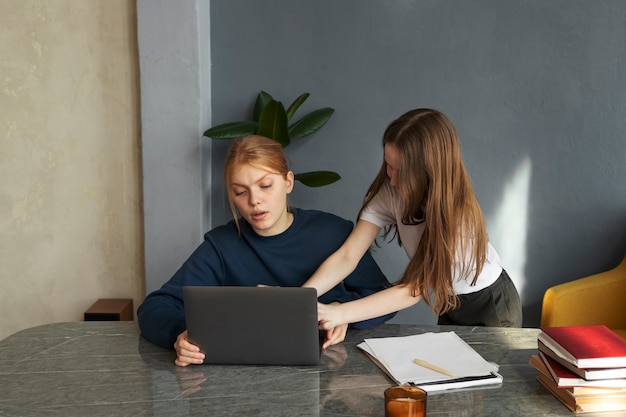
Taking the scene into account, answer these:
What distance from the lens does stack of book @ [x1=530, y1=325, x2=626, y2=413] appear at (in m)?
1.49

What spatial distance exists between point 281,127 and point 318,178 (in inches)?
10.8

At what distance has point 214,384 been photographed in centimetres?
162

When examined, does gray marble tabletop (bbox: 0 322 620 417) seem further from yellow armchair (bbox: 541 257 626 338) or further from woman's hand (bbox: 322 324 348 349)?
yellow armchair (bbox: 541 257 626 338)

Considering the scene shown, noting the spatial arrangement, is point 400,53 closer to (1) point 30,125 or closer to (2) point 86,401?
(1) point 30,125

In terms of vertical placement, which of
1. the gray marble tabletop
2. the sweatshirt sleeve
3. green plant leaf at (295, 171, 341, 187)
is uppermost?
green plant leaf at (295, 171, 341, 187)

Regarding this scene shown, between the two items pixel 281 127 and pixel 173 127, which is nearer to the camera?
pixel 281 127

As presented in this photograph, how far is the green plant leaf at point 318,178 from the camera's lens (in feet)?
10.3

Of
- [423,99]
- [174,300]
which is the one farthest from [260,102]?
[174,300]

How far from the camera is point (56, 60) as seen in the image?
3361 millimetres

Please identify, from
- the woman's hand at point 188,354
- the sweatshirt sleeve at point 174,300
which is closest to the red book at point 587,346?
the woman's hand at point 188,354

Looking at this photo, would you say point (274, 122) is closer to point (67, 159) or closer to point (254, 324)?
point (67, 159)

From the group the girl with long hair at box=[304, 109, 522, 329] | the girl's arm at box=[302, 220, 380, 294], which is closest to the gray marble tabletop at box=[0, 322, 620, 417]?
the girl with long hair at box=[304, 109, 522, 329]

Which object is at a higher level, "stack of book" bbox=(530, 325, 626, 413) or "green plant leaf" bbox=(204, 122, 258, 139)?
"green plant leaf" bbox=(204, 122, 258, 139)

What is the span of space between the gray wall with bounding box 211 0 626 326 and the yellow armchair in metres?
0.38
